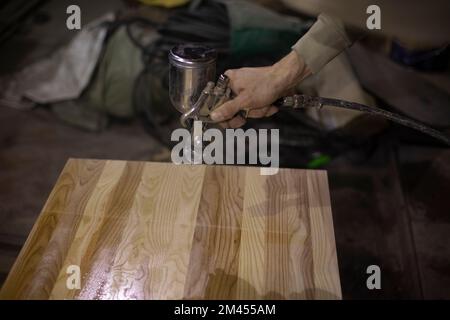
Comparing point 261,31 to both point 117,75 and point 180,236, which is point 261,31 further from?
point 180,236

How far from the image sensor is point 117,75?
2.44 m

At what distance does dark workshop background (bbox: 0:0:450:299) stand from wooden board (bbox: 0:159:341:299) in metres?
0.70

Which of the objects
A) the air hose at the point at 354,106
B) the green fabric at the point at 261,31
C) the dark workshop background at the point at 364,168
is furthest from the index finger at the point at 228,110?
the green fabric at the point at 261,31

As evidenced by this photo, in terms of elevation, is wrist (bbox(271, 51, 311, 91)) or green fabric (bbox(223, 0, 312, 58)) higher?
green fabric (bbox(223, 0, 312, 58))

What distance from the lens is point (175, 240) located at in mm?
1221

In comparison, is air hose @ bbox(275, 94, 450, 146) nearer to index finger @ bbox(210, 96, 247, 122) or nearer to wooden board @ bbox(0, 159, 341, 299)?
index finger @ bbox(210, 96, 247, 122)

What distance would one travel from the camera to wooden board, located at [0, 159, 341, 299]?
3.63 ft

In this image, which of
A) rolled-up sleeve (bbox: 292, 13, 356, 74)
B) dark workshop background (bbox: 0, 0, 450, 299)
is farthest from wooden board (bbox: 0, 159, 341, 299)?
dark workshop background (bbox: 0, 0, 450, 299)

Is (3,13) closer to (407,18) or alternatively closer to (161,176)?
(161,176)

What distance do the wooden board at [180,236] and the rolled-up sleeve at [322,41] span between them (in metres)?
0.38

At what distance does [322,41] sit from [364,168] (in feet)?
4.26

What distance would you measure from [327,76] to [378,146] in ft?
1.66

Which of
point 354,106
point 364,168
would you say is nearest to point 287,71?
point 354,106

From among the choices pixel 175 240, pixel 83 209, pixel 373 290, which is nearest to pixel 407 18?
pixel 175 240
